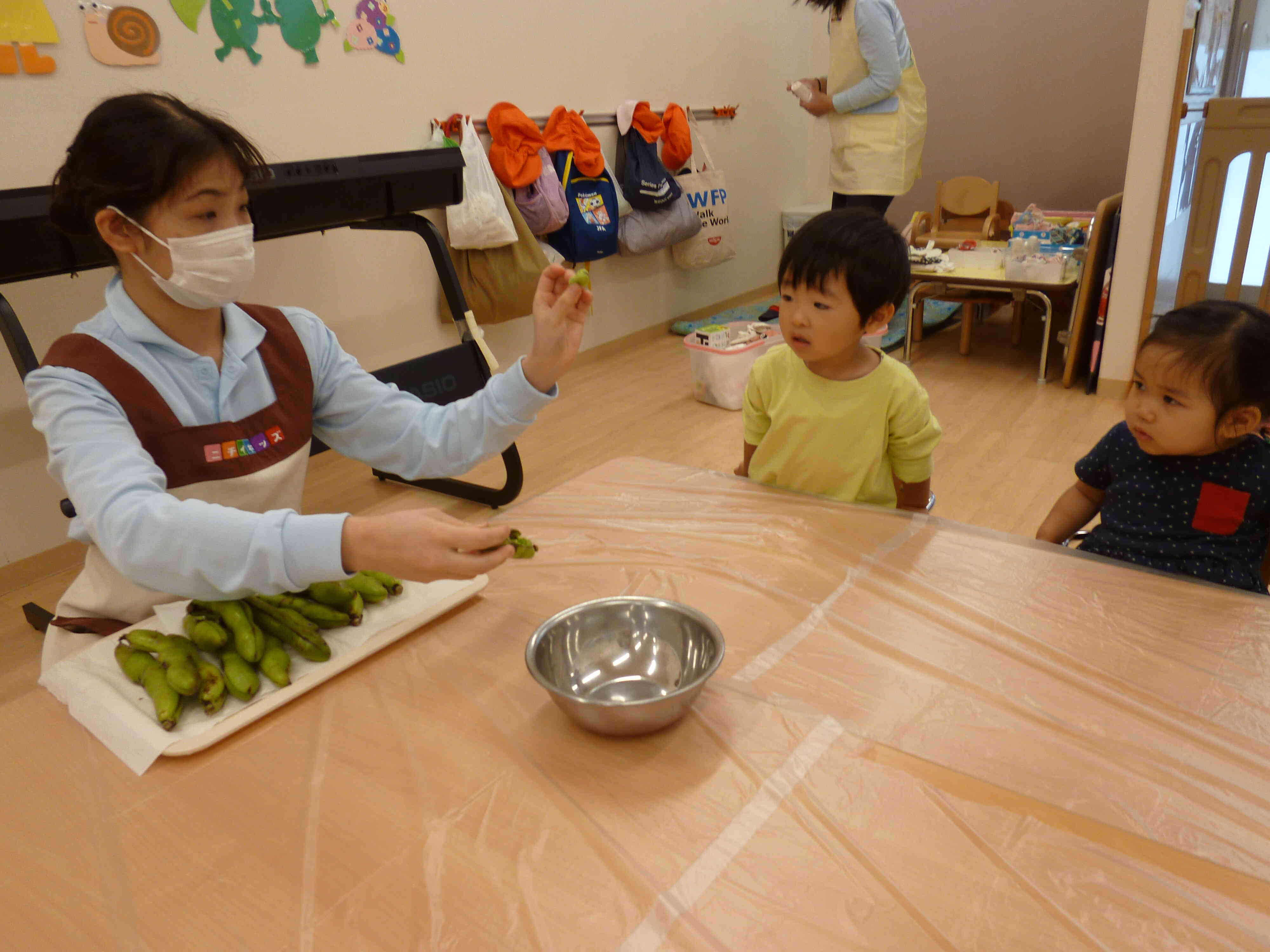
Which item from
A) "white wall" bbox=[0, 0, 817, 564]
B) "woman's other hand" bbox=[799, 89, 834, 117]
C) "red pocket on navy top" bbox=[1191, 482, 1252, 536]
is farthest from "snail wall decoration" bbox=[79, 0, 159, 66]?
"red pocket on navy top" bbox=[1191, 482, 1252, 536]

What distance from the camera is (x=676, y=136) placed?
3947 millimetres

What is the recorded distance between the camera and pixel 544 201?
3363mm

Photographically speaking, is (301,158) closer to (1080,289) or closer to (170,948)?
(170,948)

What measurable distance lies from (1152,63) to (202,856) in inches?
138

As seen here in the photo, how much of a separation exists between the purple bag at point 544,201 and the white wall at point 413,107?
0.31 m

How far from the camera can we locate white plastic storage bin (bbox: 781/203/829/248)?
5.04 metres

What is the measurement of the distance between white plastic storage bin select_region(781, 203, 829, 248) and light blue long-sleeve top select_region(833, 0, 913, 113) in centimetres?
153

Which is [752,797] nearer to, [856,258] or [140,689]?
[140,689]

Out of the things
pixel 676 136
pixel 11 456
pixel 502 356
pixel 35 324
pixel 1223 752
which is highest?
pixel 676 136

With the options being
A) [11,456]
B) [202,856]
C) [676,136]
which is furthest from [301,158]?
[202,856]

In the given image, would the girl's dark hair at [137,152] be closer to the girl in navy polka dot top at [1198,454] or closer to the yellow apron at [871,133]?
the girl in navy polka dot top at [1198,454]

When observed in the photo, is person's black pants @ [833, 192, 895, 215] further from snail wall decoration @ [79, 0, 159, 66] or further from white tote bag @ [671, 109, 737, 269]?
snail wall decoration @ [79, 0, 159, 66]

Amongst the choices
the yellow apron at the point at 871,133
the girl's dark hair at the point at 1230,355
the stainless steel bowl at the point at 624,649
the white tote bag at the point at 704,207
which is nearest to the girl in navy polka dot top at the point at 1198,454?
the girl's dark hair at the point at 1230,355

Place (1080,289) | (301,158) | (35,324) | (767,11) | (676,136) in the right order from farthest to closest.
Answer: (767,11)
(676,136)
(1080,289)
(301,158)
(35,324)
